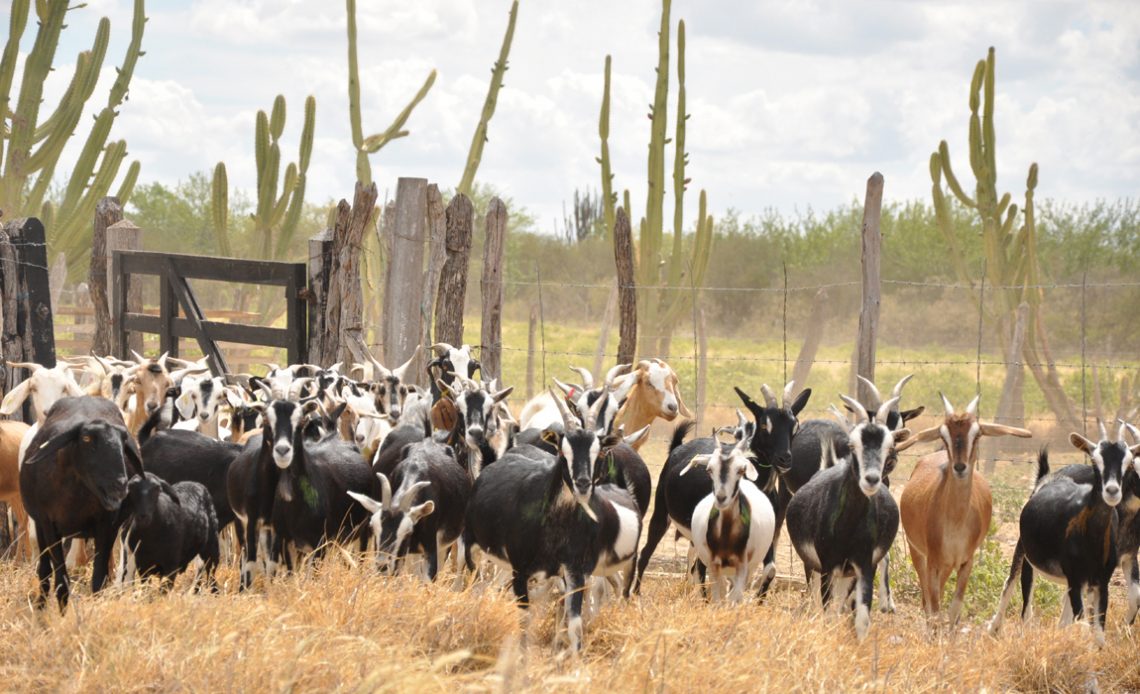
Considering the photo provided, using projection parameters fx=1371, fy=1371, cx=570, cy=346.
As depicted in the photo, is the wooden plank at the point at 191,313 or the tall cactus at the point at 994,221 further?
the tall cactus at the point at 994,221

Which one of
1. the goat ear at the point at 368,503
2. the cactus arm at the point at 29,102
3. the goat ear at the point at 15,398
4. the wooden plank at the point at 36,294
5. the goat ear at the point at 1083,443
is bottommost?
the goat ear at the point at 368,503

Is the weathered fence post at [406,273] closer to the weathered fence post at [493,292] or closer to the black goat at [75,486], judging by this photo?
the weathered fence post at [493,292]

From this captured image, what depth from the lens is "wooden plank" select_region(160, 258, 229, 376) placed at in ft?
41.4

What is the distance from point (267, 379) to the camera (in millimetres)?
10344

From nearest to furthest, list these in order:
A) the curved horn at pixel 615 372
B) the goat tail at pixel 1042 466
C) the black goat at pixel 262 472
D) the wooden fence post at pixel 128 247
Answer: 1. the black goat at pixel 262 472
2. the goat tail at pixel 1042 466
3. the curved horn at pixel 615 372
4. the wooden fence post at pixel 128 247

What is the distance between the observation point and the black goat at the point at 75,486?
698cm

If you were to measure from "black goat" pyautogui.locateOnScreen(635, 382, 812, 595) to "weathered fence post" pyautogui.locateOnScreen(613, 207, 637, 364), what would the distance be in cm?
229

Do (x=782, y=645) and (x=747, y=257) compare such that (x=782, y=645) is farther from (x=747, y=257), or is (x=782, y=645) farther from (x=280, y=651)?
(x=747, y=257)

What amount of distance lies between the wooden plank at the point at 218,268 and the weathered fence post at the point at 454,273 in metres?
1.27

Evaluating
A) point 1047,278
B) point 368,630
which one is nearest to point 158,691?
point 368,630

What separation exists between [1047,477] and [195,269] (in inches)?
304

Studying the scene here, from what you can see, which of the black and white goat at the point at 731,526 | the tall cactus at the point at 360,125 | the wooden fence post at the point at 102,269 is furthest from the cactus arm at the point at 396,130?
the black and white goat at the point at 731,526

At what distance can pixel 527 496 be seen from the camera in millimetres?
7988

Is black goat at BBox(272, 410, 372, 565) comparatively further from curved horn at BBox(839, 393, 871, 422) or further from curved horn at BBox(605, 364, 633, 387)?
curved horn at BBox(839, 393, 871, 422)
